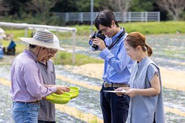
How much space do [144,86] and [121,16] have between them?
126ft

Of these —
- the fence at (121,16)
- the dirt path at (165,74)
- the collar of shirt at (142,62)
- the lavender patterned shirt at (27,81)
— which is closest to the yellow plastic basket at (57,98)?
the lavender patterned shirt at (27,81)

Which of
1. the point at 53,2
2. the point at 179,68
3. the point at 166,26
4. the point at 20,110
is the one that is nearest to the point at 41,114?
the point at 20,110

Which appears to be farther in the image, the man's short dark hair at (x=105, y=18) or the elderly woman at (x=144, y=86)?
the man's short dark hair at (x=105, y=18)

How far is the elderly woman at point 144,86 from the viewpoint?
371 centimetres

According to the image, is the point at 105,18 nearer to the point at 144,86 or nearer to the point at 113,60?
the point at 113,60

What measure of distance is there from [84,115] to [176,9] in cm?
3696

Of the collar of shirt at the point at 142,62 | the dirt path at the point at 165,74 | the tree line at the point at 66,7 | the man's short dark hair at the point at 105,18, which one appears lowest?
the dirt path at the point at 165,74

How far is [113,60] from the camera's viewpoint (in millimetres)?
4180

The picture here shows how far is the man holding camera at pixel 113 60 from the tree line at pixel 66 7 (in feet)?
115

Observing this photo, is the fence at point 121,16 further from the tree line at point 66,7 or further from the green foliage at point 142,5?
the green foliage at point 142,5

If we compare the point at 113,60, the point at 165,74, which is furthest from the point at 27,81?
the point at 165,74

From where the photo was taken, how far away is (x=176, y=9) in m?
42.8

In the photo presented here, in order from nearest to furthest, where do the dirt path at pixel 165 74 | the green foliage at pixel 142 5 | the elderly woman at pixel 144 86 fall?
the elderly woman at pixel 144 86 < the dirt path at pixel 165 74 < the green foliage at pixel 142 5

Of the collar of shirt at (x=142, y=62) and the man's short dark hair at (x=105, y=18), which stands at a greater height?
the man's short dark hair at (x=105, y=18)
